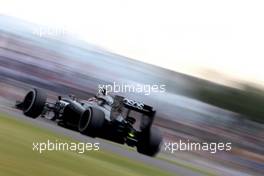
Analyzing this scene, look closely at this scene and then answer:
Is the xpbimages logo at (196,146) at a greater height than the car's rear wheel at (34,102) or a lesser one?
lesser

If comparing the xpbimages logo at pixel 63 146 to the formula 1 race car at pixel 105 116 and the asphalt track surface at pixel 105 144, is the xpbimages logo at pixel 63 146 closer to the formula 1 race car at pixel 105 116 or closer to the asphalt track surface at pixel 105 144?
the asphalt track surface at pixel 105 144

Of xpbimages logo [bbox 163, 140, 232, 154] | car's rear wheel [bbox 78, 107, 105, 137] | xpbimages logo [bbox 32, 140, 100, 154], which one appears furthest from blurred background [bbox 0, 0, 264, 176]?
xpbimages logo [bbox 32, 140, 100, 154]

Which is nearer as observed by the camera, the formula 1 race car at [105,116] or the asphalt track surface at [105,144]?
the formula 1 race car at [105,116]

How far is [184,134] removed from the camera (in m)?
6.07

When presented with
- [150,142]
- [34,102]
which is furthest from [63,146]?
[150,142]

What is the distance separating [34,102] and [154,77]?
1.29 meters

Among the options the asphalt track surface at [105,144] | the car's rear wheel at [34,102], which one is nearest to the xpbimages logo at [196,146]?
the asphalt track surface at [105,144]

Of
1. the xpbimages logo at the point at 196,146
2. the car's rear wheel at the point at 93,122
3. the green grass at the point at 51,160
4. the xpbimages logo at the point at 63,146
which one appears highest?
the car's rear wheel at the point at 93,122

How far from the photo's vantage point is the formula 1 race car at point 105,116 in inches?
219

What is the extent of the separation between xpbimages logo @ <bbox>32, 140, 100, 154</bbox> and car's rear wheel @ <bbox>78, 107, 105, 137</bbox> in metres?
0.21

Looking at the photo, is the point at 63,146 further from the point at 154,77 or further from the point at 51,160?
the point at 154,77

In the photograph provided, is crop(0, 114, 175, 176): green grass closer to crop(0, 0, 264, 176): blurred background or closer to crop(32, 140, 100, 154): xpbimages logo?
crop(32, 140, 100, 154): xpbimages logo

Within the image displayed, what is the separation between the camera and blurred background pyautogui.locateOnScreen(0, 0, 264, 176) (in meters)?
5.95

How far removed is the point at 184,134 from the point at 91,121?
3.65 feet
